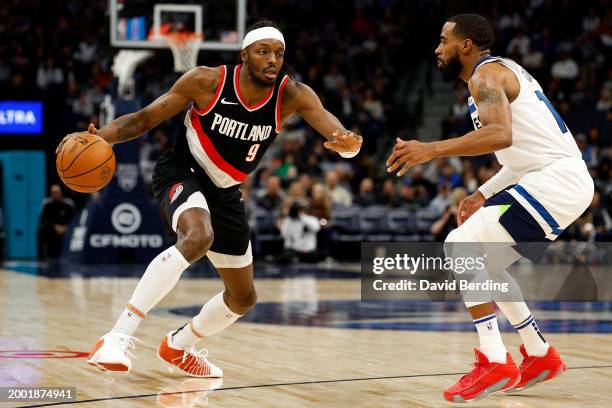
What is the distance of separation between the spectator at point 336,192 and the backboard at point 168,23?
365 cm

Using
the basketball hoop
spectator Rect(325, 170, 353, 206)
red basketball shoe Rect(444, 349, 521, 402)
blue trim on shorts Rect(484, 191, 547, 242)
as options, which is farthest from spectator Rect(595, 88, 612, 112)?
red basketball shoe Rect(444, 349, 521, 402)

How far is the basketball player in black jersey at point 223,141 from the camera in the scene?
19.2ft

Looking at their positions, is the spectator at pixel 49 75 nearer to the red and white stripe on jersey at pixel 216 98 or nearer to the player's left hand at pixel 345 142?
the red and white stripe on jersey at pixel 216 98

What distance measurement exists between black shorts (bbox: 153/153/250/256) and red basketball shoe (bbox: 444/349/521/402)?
1561 millimetres

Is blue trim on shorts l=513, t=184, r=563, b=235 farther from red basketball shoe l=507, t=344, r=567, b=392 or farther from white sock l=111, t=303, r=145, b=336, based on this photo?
white sock l=111, t=303, r=145, b=336

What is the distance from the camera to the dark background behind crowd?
1777 cm

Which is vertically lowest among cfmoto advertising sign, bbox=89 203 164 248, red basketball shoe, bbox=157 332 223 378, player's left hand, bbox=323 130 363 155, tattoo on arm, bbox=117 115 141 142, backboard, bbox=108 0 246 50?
red basketball shoe, bbox=157 332 223 378

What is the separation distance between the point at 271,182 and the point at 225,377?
11.5 meters

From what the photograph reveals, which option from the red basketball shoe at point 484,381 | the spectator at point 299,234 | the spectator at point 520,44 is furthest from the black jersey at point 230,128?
the spectator at point 520,44

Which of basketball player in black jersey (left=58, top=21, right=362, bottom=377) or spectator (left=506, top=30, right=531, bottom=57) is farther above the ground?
spectator (left=506, top=30, right=531, bottom=57)

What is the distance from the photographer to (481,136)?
5062 millimetres

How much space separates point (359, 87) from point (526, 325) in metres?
17.1

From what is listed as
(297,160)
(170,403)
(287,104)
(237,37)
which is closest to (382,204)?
(297,160)

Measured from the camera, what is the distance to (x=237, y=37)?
51.0ft
